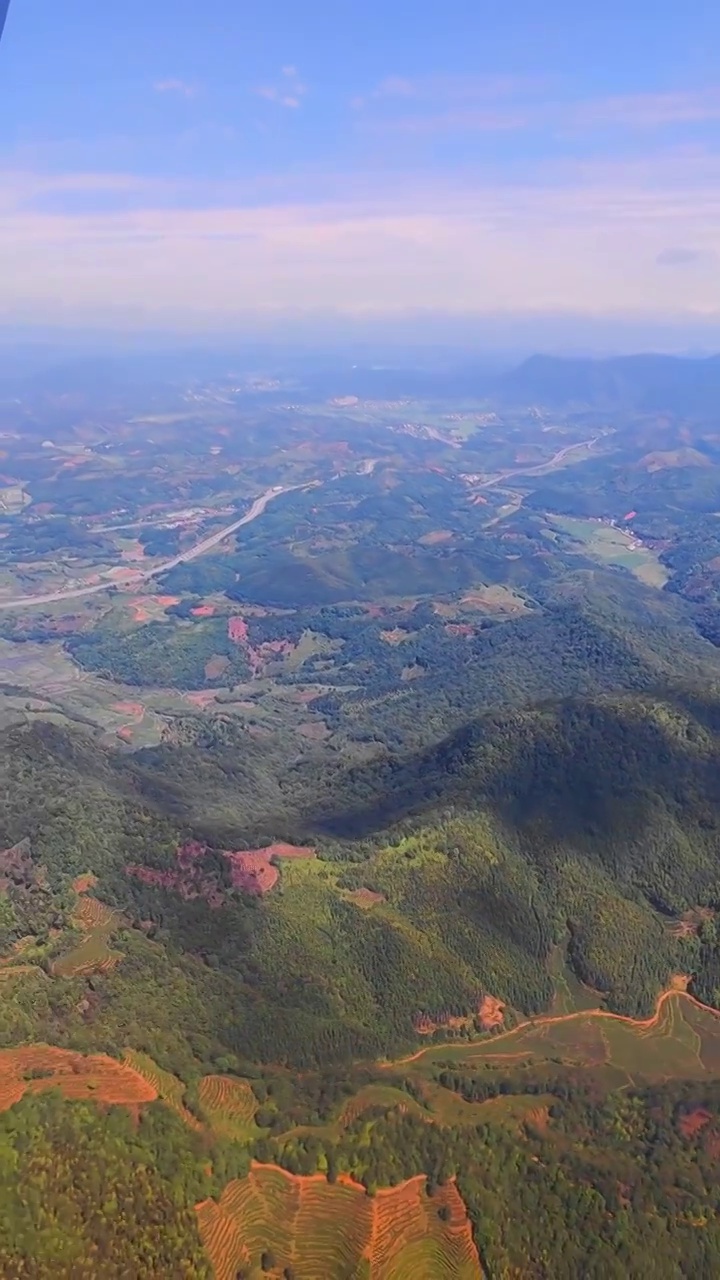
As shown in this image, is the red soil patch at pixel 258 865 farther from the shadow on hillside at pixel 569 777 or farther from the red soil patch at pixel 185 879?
the shadow on hillside at pixel 569 777

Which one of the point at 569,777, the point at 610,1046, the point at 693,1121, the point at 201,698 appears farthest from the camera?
the point at 201,698

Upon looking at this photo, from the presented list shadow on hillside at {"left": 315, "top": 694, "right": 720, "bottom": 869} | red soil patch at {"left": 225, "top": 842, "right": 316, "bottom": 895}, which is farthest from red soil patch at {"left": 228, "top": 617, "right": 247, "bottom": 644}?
red soil patch at {"left": 225, "top": 842, "right": 316, "bottom": 895}

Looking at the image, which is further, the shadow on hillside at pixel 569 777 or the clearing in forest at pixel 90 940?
the shadow on hillside at pixel 569 777

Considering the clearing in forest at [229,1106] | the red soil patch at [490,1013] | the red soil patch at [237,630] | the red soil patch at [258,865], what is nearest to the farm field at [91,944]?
the red soil patch at [258,865]

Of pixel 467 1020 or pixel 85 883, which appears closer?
pixel 467 1020

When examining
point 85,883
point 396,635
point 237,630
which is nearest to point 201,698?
point 237,630

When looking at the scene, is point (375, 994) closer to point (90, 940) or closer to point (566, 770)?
point (90, 940)

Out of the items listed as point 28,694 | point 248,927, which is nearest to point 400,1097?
point 248,927
